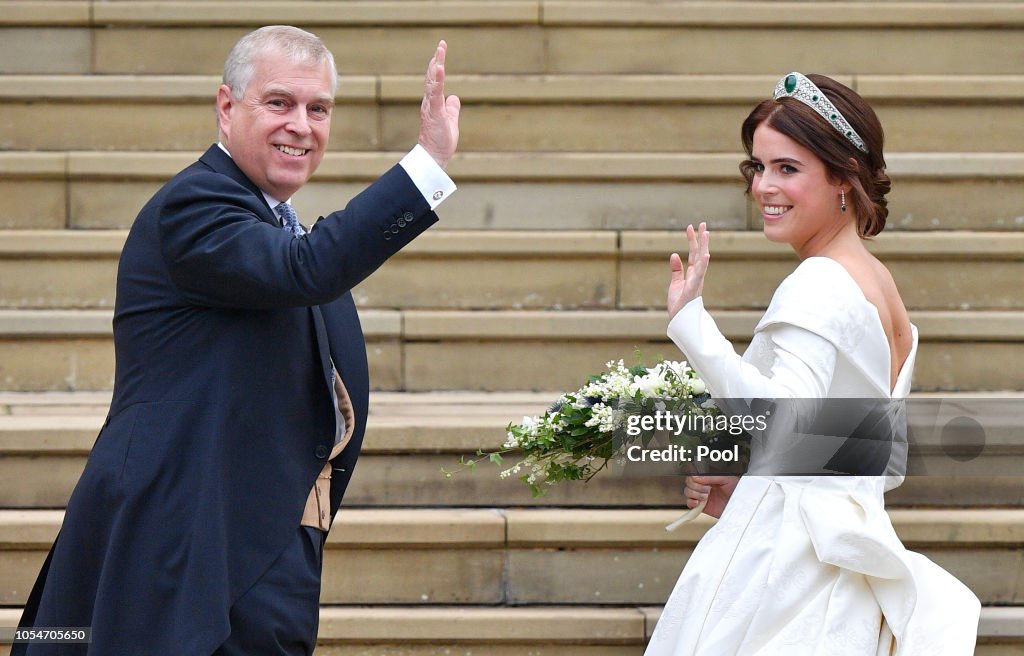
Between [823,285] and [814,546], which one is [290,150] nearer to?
[823,285]

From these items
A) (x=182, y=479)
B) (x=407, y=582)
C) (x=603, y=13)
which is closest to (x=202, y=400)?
(x=182, y=479)

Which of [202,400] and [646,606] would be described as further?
[646,606]

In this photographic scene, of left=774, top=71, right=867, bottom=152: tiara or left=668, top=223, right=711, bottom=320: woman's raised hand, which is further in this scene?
left=774, top=71, right=867, bottom=152: tiara

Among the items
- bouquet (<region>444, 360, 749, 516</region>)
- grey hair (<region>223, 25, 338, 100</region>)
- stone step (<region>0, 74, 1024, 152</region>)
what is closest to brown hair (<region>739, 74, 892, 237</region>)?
bouquet (<region>444, 360, 749, 516</region>)

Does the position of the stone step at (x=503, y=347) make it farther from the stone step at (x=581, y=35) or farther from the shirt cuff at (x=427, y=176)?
the shirt cuff at (x=427, y=176)

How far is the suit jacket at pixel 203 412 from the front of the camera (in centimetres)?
239

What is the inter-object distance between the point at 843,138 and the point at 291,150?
125 centimetres

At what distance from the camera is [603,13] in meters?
6.12

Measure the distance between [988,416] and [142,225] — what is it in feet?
11.4

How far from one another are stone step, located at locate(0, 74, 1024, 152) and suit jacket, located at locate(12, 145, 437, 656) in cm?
330

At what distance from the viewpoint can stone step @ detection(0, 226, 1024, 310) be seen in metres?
5.36

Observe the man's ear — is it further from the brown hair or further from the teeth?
the brown hair

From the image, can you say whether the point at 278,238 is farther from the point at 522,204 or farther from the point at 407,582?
the point at 522,204

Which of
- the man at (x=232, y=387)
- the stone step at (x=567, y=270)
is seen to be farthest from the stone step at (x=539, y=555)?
the man at (x=232, y=387)
